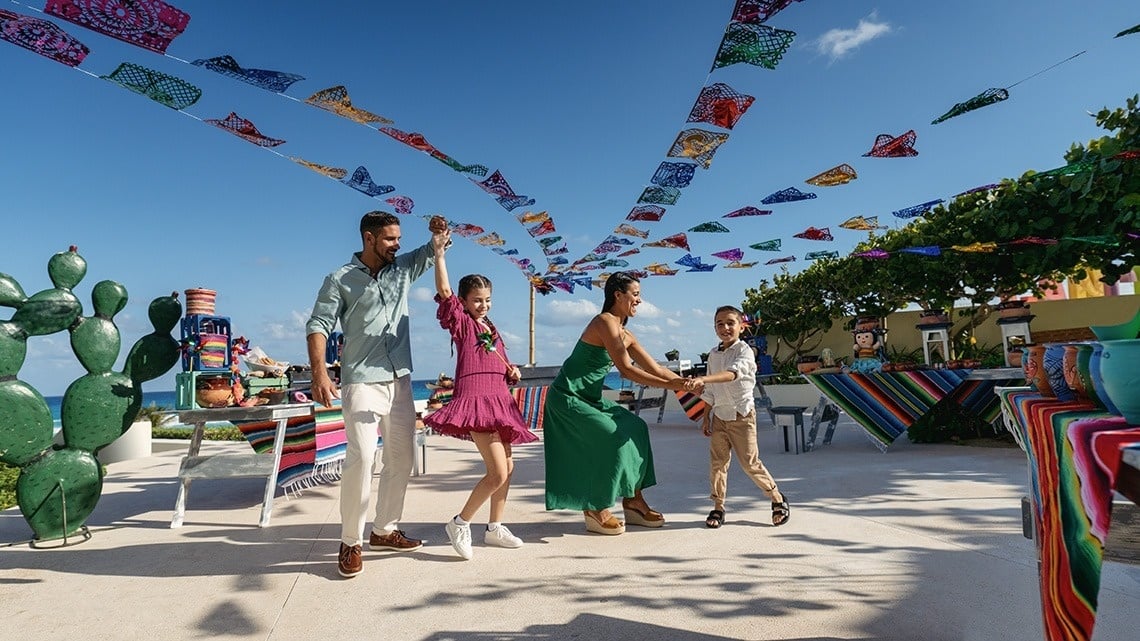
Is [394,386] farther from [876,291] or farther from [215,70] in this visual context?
[876,291]

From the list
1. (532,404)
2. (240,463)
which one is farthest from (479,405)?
(532,404)

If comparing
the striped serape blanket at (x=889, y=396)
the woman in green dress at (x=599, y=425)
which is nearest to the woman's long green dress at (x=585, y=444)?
the woman in green dress at (x=599, y=425)

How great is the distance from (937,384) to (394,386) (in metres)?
5.22

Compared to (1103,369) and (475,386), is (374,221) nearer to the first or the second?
(475,386)

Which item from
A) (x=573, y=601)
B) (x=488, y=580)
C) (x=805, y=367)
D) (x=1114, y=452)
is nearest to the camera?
(x=1114, y=452)

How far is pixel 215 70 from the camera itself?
3682 millimetres

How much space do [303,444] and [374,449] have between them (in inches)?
59.8

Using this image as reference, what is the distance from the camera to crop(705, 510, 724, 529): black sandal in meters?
3.56

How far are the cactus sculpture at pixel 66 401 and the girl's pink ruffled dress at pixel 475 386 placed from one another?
221 centimetres

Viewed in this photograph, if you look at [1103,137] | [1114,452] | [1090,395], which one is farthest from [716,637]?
[1103,137]

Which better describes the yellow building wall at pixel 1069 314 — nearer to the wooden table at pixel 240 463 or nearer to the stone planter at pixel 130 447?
the wooden table at pixel 240 463

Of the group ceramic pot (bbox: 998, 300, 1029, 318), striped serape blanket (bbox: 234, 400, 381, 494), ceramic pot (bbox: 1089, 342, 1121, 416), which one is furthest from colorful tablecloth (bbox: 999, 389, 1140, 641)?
ceramic pot (bbox: 998, 300, 1029, 318)

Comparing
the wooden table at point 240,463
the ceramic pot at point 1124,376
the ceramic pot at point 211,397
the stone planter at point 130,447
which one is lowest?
the stone planter at point 130,447

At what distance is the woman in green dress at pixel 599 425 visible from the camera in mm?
3475
